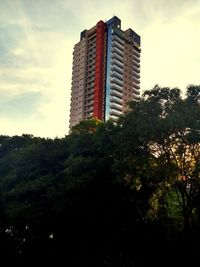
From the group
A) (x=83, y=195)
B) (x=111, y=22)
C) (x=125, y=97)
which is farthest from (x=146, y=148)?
(x=111, y=22)

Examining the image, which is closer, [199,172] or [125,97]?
[199,172]

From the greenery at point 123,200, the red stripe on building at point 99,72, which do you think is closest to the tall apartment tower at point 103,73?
the red stripe on building at point 99,72

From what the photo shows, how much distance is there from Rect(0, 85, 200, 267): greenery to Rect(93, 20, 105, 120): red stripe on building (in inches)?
2487

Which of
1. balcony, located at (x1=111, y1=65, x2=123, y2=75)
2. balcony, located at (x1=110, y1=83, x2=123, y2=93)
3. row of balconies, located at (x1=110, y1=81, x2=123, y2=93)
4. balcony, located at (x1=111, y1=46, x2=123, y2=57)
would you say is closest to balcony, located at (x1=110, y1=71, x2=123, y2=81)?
balcony, located at (x1=111, y1=65, x2=123, y2=75)

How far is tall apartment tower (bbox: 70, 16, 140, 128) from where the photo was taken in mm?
88188

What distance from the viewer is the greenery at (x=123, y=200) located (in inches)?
712

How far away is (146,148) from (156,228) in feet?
19.1

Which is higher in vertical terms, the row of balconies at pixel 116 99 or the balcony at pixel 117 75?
the balcony at pixel 117 75

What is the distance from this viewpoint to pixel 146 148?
2027 cm

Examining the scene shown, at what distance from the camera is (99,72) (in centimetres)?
8975

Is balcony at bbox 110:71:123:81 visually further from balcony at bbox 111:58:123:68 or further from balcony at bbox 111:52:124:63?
balcony at bbox 111:52:124:63

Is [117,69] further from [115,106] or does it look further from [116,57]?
[115,106]

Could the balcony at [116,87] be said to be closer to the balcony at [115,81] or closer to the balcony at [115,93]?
the balcony at [115,81]

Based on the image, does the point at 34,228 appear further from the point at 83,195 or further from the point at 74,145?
the point at 74,145
